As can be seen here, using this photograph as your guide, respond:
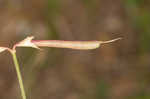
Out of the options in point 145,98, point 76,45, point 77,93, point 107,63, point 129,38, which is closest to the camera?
point 76,45

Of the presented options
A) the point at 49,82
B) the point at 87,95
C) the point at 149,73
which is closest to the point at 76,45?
the point at 87,95

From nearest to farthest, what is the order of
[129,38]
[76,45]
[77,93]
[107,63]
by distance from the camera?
1. [76,45]
2. [77,93]
3. [107,63]
4. [129,38]

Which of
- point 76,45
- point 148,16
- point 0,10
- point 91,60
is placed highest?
point 0,10

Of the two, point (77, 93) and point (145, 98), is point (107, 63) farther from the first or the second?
point (145, 98)

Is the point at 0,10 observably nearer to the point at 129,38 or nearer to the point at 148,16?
the point at 129,38

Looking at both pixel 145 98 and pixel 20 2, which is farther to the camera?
pixel 20 2

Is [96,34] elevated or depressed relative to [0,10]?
depressed
